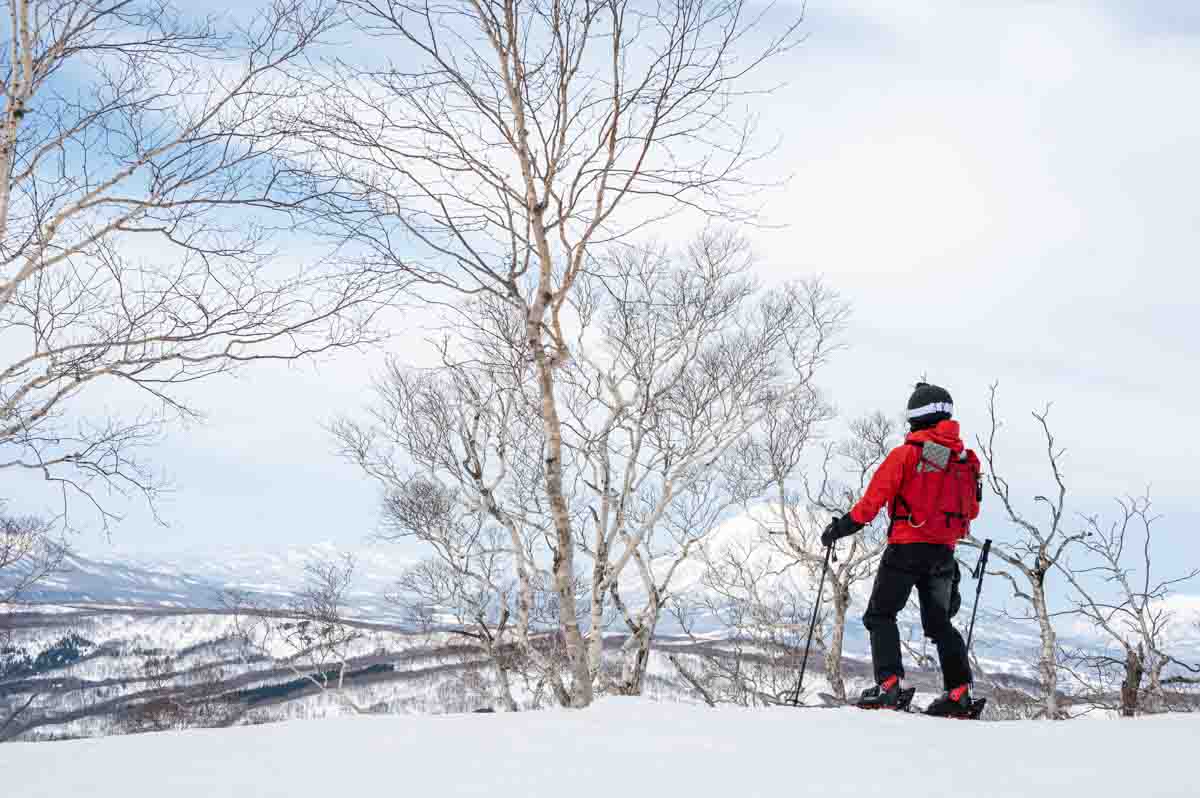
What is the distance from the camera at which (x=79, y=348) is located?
7.61 meters

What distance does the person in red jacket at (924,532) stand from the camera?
4664 mm

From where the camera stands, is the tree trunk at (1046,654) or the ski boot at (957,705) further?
the tree trunk at (1046,654)

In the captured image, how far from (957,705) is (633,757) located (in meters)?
2.55

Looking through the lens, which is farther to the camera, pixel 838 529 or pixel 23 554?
pixel 23 554

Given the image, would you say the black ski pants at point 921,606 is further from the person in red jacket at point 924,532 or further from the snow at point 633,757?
the snow at point 633,757

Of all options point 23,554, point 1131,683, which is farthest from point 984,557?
point 23,554

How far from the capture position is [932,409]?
15.9ft

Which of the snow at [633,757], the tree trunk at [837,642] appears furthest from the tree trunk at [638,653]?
the snow at [633,757]

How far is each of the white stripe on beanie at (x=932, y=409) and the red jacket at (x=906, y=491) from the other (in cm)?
8

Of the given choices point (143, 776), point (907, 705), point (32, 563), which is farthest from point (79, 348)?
point (32, 563)

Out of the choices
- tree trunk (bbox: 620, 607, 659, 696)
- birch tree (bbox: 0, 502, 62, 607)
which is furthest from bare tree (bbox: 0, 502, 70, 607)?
tree trunk (bbox: 620, 607, 659, 696)

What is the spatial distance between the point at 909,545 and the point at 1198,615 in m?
8.92

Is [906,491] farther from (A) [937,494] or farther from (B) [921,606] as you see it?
(B) [921,606]

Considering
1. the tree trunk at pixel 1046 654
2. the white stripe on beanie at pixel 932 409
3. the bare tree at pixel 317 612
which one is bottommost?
the bare tree at pixel 317 612
